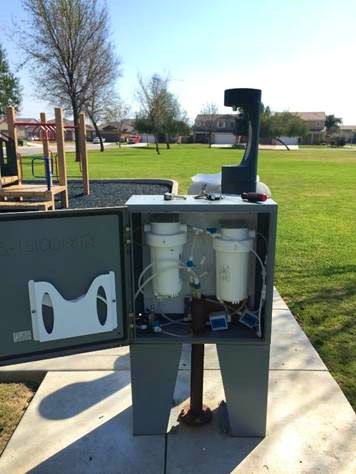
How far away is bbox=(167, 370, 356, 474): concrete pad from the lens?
2076mm

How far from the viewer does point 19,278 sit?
1.91 metres

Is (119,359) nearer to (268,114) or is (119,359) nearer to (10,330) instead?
(10,330)

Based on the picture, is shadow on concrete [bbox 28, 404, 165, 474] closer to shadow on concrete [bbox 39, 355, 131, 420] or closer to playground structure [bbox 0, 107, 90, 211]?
shadow on concrete [bbox 39, 355, 131, 420]

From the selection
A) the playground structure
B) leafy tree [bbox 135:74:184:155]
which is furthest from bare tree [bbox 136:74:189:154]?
the playground structure

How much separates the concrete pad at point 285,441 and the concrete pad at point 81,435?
6.6 inches

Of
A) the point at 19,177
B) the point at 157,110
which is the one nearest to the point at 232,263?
the point at 19,177

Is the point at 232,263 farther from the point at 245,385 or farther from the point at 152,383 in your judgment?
the point at 152,383

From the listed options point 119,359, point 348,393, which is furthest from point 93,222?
point 348,393

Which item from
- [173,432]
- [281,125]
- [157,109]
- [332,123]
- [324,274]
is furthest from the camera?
[332,123]

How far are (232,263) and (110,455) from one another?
1166 mm

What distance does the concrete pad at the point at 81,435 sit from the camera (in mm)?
2096

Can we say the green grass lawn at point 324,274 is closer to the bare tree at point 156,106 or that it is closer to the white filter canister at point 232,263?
the white filter canister at point 232,263

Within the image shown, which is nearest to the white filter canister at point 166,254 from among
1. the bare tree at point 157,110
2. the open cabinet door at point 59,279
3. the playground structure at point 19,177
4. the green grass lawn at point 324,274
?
the open cabinet door at point 59,279

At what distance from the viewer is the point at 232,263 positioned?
2.07 metres
